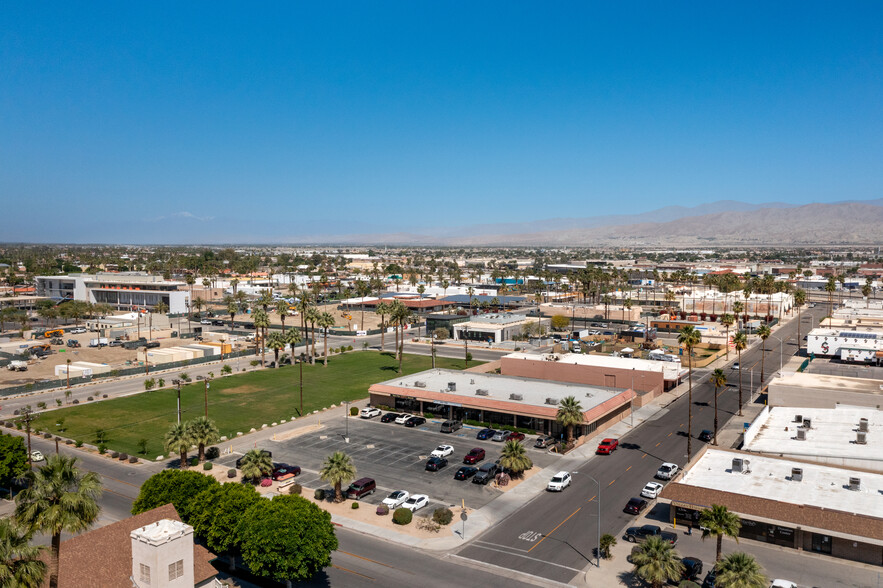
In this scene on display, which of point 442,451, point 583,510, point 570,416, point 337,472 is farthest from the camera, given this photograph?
point 570,416

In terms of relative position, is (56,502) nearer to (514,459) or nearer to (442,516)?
(442,516)

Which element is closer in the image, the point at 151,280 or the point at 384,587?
the point at 384,587

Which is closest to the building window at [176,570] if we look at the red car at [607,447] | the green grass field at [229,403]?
the green grass field at [229,403]

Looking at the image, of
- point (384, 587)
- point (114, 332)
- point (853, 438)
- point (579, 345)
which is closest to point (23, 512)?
point (384, 587)

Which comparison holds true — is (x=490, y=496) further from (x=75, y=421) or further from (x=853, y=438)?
(x=75, y=421)

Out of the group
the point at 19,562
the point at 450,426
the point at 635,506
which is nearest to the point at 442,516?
the point at 635,506

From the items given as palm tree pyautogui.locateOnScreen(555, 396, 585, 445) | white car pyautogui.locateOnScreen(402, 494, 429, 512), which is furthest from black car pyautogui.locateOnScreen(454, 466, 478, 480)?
palm tree pyautogui.locateOnScreen(555, 396, 585, 445)

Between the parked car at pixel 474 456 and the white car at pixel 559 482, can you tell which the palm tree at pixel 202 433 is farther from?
the white car at pixel 559 482
